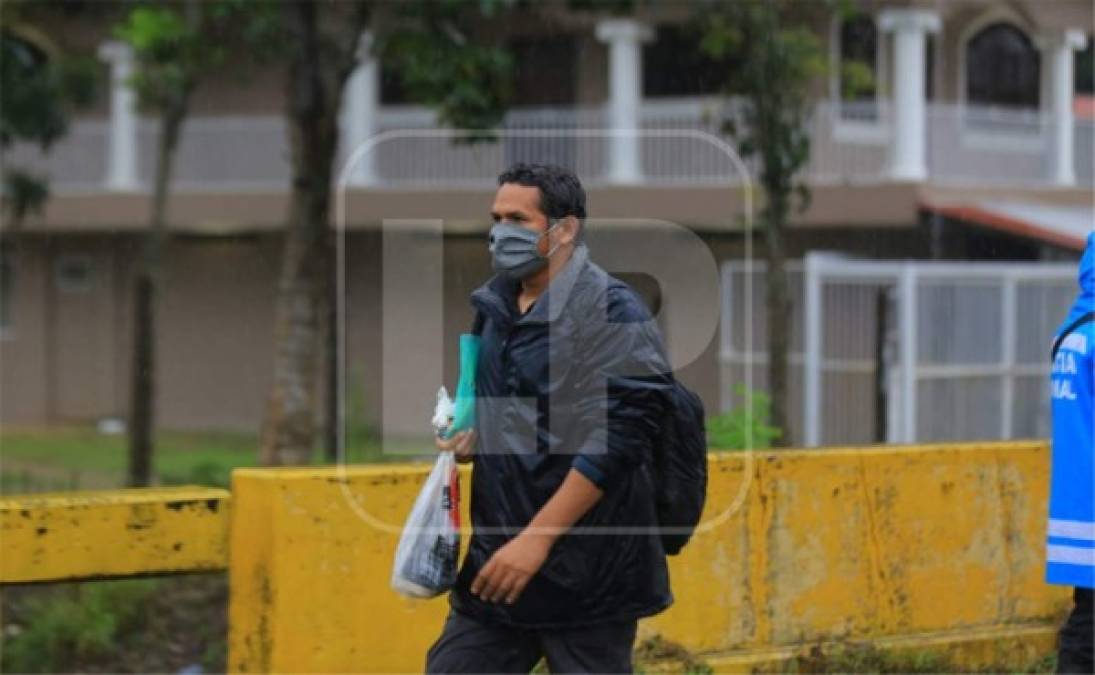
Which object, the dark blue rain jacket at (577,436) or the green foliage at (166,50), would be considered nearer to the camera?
the dark blue rain jacket at (577,436)

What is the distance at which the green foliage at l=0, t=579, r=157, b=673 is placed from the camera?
9.13 m

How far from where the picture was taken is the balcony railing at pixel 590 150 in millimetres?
21578

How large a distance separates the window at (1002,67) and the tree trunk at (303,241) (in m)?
12.6

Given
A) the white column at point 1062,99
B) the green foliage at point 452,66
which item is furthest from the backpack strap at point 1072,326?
the white column at point 1062,99

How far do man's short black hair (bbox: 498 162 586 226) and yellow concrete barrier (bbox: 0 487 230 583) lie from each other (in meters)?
2.38

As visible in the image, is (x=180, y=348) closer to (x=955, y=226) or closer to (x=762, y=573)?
(x=955, y=226)

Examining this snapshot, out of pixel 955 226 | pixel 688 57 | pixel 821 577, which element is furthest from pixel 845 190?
pixel 821 577

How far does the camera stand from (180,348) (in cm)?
2611

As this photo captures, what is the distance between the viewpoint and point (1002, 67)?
23703 mm

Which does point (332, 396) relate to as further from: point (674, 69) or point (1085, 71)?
point (1085, 71)

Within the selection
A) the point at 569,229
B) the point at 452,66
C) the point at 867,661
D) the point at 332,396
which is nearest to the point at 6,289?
the point at 332,396

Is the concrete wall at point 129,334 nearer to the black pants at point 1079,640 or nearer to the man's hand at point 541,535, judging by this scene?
the black pants at point 1079,640

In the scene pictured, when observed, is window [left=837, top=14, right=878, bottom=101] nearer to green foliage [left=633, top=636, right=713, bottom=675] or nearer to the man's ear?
green foliage [left=633, top=636, right=713, bottom=675]

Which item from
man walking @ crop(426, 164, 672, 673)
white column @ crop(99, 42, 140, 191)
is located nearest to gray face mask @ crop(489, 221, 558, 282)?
man walking @ crop(426, 164, 672, 673)
